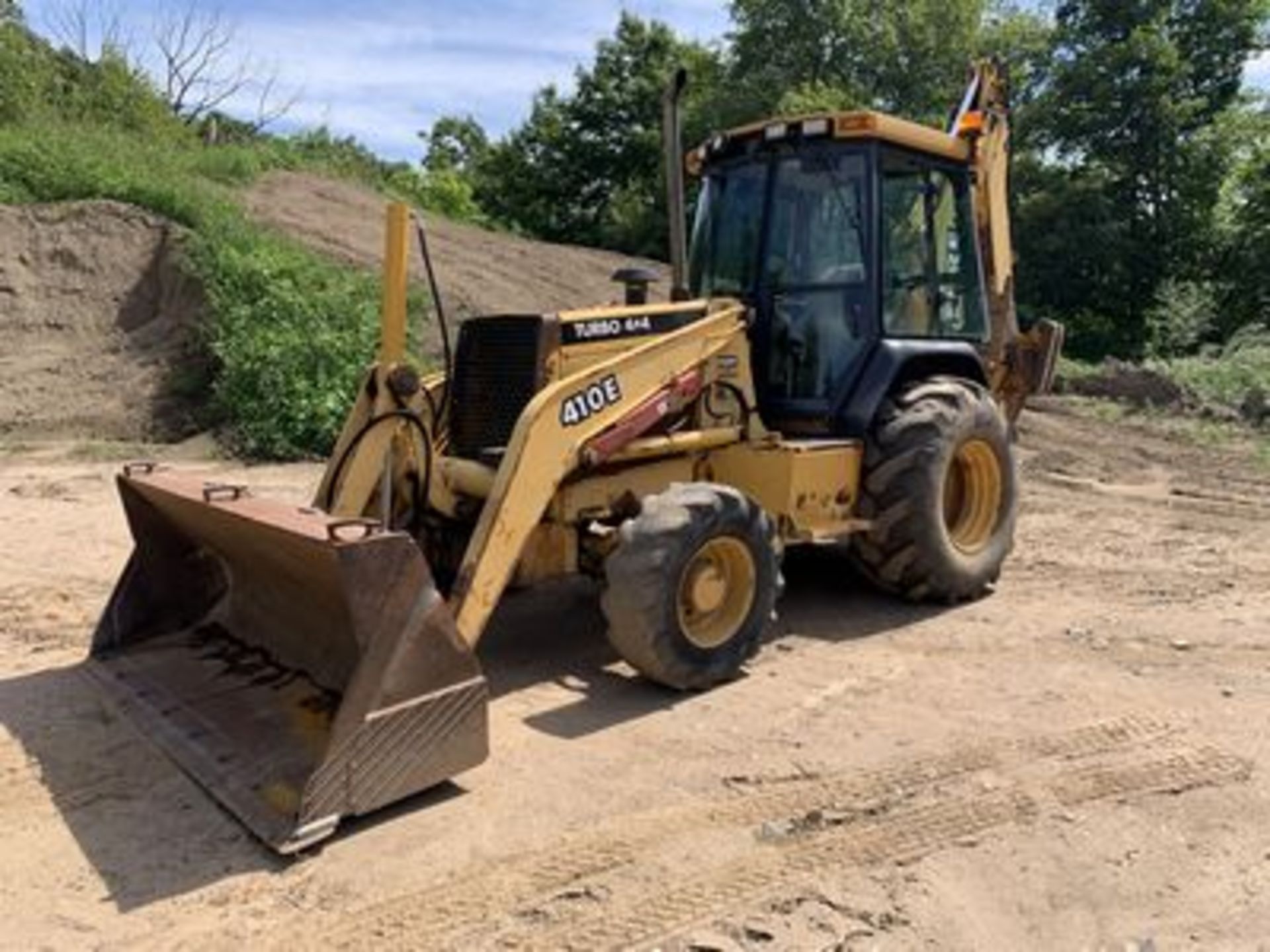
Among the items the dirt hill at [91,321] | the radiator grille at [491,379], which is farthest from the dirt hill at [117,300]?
the radiator grille at [491,379]

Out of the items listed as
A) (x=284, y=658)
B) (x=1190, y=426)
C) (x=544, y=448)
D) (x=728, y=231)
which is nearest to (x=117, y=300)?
(x=728, y=231)

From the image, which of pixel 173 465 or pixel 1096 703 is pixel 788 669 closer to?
pixel 1096 703

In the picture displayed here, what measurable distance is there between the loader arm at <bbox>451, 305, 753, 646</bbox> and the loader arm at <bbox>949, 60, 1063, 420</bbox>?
7.90 feet

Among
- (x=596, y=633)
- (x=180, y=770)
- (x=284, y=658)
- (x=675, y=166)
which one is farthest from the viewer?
(x=596, y=633)

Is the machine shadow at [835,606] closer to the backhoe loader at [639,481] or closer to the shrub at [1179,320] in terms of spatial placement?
the backhoe loader at [639,481]

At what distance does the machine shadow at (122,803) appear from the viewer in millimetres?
3672

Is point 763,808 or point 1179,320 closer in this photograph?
point 763,808

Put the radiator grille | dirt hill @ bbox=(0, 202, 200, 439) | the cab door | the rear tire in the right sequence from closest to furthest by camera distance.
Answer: the rear tire, the radiator grille, the cab door, dirt hill @ bbox=(0, 202, 200, 439)

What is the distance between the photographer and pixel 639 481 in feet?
18.7

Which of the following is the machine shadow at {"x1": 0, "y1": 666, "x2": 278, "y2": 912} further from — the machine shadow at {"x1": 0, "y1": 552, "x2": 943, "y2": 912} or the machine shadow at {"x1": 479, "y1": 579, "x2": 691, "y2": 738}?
the machine shadow at {"x1": 479, "y1": 579, "x2": 691, "y2": 738}

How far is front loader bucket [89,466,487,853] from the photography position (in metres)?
3.88

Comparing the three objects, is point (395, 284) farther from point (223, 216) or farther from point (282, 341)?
point (223, 216)

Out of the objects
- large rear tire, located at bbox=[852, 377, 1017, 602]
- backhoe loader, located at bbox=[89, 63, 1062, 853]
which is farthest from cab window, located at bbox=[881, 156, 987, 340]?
large rear tire, located at bbox=[852, 377, 1017, 602]

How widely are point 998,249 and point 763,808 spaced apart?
174 inches
